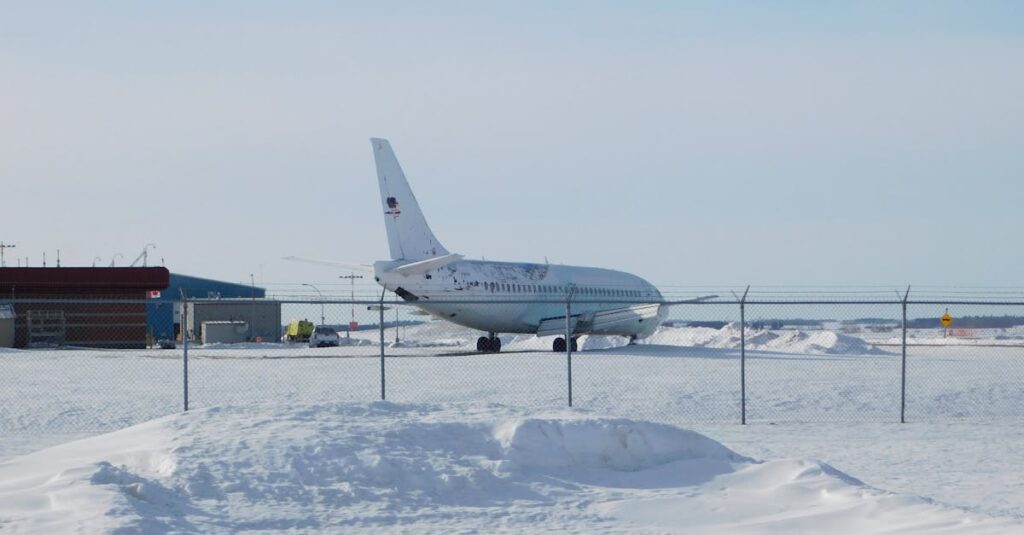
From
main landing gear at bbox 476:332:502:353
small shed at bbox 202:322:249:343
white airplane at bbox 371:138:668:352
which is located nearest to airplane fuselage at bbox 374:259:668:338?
white airplane at bbox 371:138:668:352

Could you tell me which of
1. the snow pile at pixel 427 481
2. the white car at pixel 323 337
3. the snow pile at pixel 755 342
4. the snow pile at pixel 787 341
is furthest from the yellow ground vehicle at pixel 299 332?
the snow pile at pixel 427 481

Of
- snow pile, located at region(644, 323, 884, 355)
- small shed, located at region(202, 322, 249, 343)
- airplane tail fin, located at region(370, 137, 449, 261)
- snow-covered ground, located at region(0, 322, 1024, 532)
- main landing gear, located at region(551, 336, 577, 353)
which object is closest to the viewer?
snow-covered ground, located at region(0, 322, 1024, 532)

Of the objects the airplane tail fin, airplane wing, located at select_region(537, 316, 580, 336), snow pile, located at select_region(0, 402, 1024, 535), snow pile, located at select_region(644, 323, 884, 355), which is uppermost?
the airplane tail fin

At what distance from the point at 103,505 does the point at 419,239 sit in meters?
23.3

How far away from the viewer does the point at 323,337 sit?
4931 cm

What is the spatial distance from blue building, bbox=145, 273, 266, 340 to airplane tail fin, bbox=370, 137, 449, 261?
2044 centimetres

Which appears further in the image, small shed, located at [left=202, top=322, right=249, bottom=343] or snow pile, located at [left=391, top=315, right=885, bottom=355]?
small shed, located at [left=202, top=322, right=249, bottom=343]

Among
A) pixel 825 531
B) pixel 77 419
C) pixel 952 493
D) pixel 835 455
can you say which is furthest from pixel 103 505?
pixel 77 419

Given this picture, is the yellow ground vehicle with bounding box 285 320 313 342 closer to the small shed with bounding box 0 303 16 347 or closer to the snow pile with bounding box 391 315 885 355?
the snow pile with bounding box 391 315 885 355

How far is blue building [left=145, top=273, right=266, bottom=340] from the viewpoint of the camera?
179 feet

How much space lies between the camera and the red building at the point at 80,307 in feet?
133

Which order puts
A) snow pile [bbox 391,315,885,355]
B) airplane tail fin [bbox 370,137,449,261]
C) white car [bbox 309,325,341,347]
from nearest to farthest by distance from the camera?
airplane tail fin [bbox 370,137,449,261]
snow pile [bbox 391,315,885,355]
white car [bbox 309,325,341,347]

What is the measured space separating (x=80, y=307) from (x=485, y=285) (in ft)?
55.6

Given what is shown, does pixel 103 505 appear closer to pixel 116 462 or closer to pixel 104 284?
pixel 116 462
